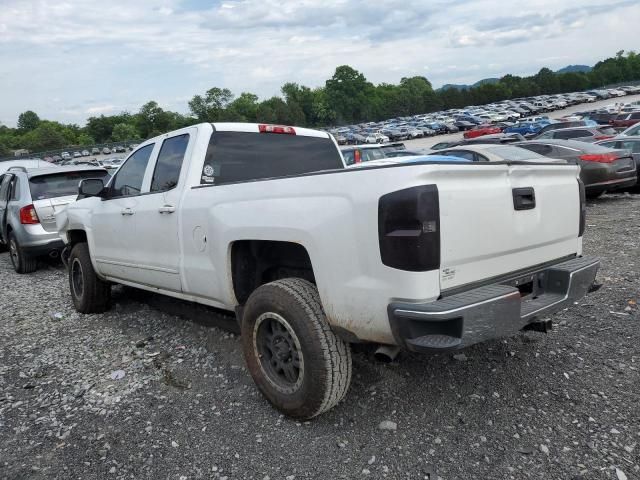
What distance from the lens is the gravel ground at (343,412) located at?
280 cm

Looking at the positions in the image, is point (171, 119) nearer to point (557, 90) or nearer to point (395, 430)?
point (557, 90)

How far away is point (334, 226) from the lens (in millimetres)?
2791

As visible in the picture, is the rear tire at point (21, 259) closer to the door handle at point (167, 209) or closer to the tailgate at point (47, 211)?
the tailgate at point (47, 211)

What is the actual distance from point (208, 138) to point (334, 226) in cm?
187

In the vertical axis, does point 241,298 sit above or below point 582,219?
below

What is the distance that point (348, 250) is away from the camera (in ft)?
8.98

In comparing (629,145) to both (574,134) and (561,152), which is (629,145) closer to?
(561,152)

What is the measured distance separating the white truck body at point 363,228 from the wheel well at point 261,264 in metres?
0.05

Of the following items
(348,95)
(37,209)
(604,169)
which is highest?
(348,95)

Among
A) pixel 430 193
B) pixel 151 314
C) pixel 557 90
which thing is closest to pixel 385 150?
pixel 151 314

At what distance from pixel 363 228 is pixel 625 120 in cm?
3753

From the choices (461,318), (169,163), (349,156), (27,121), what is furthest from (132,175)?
(27,121)

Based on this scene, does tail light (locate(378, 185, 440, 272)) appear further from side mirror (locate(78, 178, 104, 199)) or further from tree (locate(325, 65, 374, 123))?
tree (locate(325, 65, 374, 123))

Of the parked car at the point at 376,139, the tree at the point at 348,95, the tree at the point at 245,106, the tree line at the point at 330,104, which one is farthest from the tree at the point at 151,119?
the parked car at the point at 376,139
